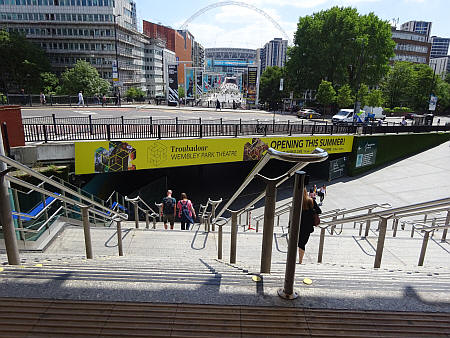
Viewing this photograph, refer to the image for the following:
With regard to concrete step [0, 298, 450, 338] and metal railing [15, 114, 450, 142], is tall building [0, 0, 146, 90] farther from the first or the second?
concrete step [0, 298, 450, 338]

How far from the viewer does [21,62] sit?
2019 inches

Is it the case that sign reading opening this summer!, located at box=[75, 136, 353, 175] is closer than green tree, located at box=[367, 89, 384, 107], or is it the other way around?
sign reading opening this summer!, located at box=[75, 136, 353, 175]

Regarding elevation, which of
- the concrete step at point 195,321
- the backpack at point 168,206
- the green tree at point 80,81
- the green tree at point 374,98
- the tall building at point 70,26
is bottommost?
the backpack at point 168,206

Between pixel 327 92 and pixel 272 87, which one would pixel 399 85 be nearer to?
pixel 272 87

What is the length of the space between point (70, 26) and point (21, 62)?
16.7 meters

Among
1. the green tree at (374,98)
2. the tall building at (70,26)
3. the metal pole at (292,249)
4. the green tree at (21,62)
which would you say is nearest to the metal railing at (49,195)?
the metal pole at (292,249)

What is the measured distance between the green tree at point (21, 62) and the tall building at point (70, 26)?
1177cm

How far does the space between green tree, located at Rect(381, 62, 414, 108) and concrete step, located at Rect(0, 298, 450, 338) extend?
207ft

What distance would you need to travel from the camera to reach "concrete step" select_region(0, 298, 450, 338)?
2.10 metres

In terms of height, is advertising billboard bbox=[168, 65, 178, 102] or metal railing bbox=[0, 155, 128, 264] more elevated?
advertising billboard bbox=[168, 65, 178, 102]

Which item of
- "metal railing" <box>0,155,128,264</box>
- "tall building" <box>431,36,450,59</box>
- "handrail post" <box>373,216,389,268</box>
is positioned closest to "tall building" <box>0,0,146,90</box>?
"metal railing" <box>0,155,128,264</box>

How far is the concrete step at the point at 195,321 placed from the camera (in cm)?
210

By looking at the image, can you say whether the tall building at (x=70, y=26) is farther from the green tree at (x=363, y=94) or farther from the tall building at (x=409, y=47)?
the tall building at (x=409, y=47)

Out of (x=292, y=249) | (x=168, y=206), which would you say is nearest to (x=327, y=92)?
(x=168, y=206)
